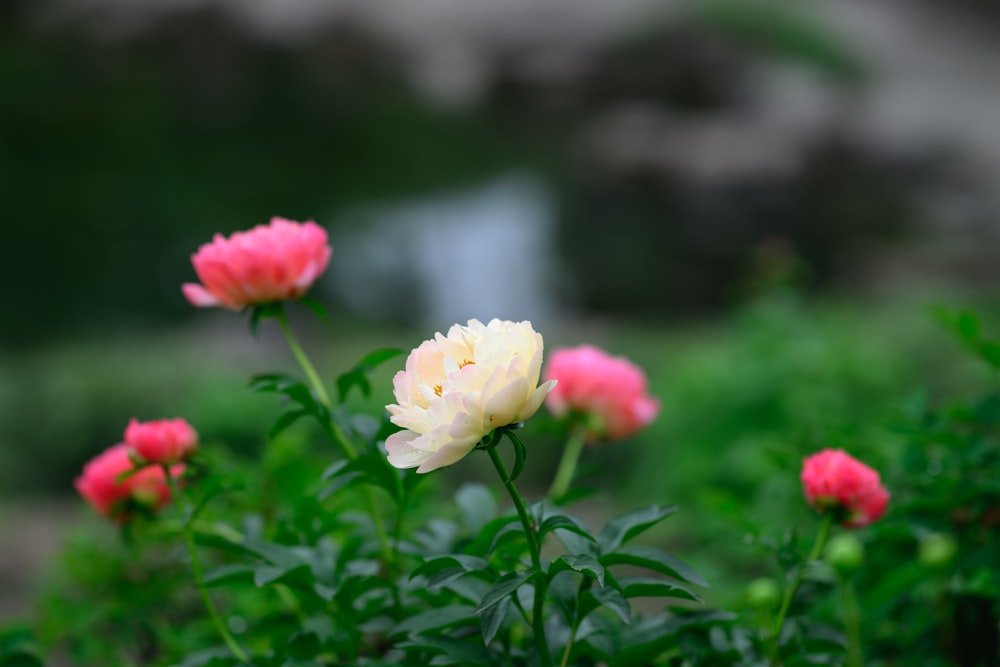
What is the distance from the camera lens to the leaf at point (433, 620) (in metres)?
0.77

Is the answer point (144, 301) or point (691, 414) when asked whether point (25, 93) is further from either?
point (691, 414)

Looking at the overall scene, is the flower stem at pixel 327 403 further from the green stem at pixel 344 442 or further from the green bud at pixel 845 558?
the green bud at pixel 845 558

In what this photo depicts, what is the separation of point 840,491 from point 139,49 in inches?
453

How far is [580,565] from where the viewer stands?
2.19ft

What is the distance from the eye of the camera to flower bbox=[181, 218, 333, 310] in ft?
2.98

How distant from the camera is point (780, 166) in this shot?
363 inches

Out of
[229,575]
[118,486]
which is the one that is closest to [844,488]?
[229,575]

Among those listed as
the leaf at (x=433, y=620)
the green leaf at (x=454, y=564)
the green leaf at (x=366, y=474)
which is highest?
the green leaf at (x=366, y=474)

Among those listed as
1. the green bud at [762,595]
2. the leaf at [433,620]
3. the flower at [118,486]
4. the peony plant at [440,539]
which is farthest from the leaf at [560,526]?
the flower at [118,486]

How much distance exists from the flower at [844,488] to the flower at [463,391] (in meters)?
0.33

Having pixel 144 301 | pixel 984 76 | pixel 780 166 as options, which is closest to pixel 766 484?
pixel 144 301

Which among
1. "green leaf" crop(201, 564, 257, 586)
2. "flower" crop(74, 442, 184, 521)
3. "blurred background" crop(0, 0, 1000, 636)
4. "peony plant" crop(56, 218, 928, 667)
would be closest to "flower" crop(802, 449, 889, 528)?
"peony plant" crop(56, 218, 928, 667)

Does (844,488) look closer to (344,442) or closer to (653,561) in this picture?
(653,561)

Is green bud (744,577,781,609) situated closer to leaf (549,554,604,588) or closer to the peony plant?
the peony plant
